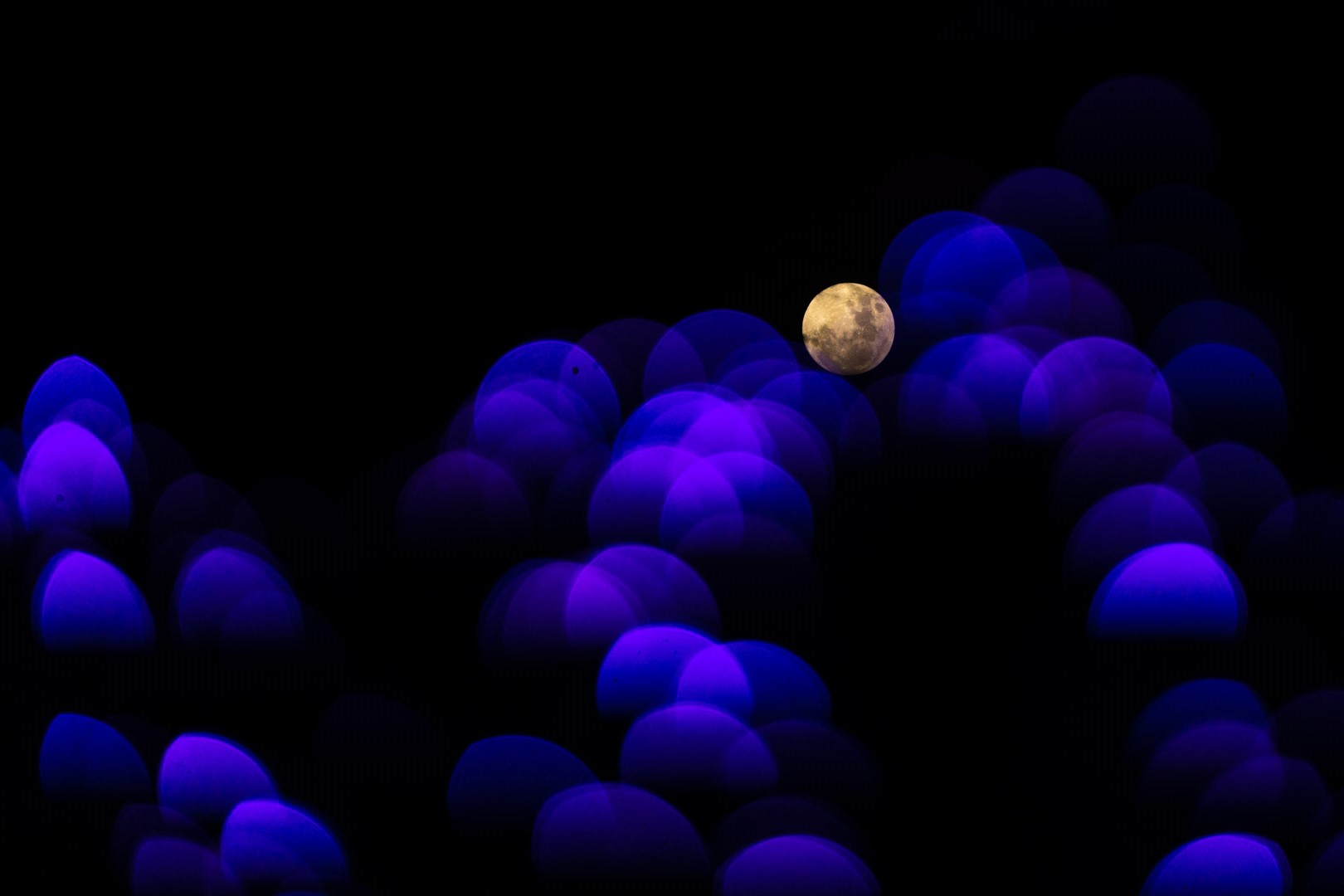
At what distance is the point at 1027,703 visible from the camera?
3.02m

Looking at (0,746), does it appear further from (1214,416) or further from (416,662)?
(1214,416)

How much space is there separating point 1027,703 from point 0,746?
4.07 meters

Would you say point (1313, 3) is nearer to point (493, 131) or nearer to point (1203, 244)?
point (1203, 244)

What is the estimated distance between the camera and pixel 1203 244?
11.4 feet

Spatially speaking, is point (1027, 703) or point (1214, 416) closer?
point (1027, 703)

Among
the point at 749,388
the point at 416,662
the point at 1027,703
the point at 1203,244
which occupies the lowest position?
the point at 1027,703

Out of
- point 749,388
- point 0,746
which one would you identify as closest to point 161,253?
point 0,746

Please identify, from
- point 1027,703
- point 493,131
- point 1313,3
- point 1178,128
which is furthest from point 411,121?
point 1313,3

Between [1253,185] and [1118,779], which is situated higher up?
[1253,185]

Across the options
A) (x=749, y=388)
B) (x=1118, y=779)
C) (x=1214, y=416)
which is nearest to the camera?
(x=1118, y=779)

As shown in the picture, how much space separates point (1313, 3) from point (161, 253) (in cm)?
560

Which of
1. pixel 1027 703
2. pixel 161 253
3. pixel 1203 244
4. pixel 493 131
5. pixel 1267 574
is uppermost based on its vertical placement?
pixel 493 131

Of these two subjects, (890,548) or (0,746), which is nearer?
(0,746)

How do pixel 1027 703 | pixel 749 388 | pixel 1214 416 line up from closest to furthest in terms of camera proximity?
pixel 1027 703 → pixel 1214 416 → pixel 749 388
